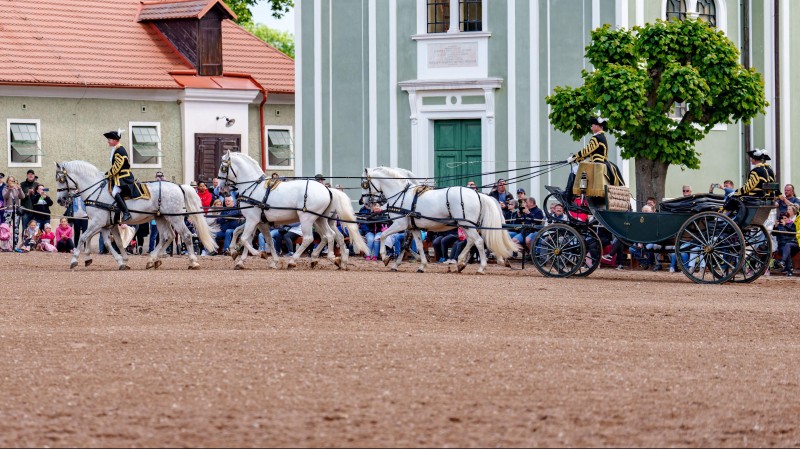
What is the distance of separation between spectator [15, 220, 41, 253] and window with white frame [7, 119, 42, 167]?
7824 millimetres

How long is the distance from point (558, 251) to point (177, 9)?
2368cm

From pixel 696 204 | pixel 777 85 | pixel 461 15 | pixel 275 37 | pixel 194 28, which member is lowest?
pixel 696 204

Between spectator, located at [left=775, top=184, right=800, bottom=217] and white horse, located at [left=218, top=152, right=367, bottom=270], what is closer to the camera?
spectator, located at [left=775, top=184, right=800, bottom=217]

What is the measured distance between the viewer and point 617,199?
20.3m

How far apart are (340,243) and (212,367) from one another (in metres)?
12.1

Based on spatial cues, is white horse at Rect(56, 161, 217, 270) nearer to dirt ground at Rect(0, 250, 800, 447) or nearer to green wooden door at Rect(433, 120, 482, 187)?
dirt ground at Rect(0, 250, 800, 447)

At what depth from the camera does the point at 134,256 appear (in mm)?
27141

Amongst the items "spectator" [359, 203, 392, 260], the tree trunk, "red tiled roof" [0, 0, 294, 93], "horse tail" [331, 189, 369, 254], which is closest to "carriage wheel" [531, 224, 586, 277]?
"horse tail" [331, 189, 369, 254]

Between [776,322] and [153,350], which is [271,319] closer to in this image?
[153,350]

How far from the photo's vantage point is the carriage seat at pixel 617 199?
795 inches

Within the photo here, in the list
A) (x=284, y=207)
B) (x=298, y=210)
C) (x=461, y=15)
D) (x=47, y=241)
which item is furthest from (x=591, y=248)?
(x=47, y=241)

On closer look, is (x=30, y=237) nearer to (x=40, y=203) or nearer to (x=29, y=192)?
(x=40, y=203)

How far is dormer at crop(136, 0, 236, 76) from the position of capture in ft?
135

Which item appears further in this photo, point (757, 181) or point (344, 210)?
point (344, 210)
